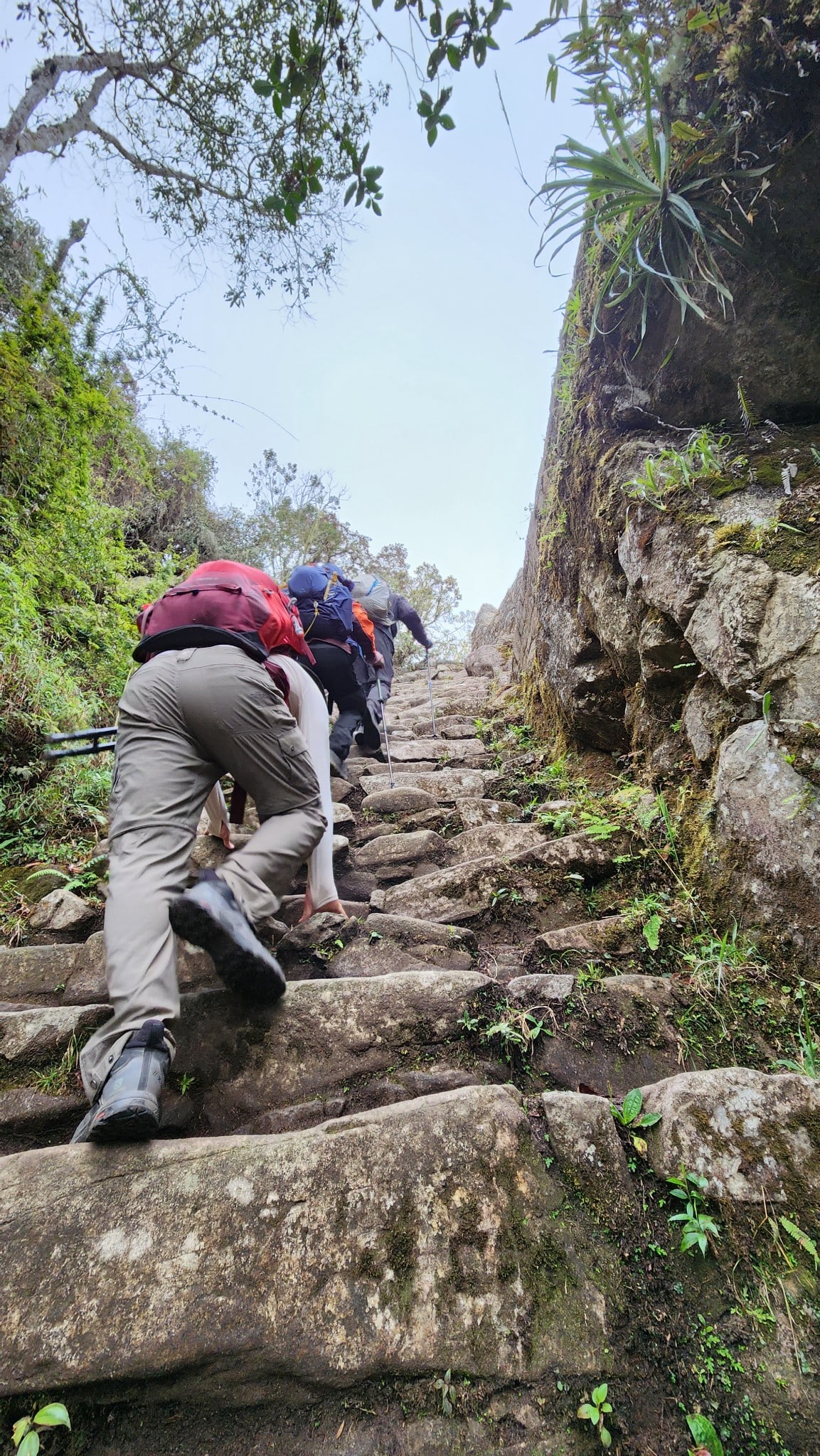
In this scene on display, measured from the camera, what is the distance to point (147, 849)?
196 centimetres

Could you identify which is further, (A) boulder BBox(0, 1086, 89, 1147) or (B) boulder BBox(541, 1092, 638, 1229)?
(A) boulder BBox(0, 1086, 89, 1147)

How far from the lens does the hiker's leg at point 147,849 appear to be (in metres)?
1.73

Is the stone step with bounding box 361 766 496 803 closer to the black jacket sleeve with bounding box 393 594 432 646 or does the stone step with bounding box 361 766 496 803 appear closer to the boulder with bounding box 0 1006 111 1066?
the black jacket sleeve with bounding box 393 594 432 646

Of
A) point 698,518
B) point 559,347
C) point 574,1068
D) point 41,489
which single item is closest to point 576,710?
point 698,518

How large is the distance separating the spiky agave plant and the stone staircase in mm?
3238

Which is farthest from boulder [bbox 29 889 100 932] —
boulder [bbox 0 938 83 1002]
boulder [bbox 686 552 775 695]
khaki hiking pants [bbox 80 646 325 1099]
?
boulder [bbox 686 552 775 695]

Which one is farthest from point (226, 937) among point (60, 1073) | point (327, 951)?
point (327, 951)

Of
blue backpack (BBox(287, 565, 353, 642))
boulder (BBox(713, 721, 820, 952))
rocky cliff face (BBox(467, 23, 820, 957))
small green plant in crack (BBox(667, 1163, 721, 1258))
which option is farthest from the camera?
blue backpack (BBox(287, 565, 353, 642))

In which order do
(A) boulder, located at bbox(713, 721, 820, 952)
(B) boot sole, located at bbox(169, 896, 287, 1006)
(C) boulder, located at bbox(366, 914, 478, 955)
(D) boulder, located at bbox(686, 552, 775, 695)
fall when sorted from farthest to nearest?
(C) boulder, located at bbox(366, 914, 478, 955) < (D) boulder, located at bbox(686, 552, 775, 695) < (A) boulder, located at bbox(713, 721, 820, 952) < (B) boot sole, located at bbox(169, 896, 287, 1006)

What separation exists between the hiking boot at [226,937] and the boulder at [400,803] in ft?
8.02

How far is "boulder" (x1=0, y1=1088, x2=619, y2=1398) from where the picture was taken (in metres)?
1.22

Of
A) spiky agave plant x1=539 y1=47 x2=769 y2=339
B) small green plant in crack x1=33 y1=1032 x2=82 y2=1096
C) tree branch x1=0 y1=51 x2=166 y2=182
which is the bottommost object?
small green plant in crack x1=33 y1=1032 x2=82 y2=1096

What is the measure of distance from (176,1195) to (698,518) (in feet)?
10.3

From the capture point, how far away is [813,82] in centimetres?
262
